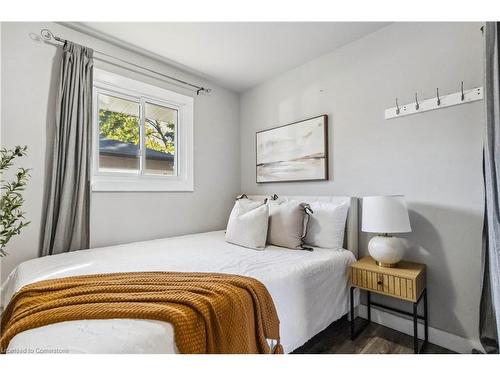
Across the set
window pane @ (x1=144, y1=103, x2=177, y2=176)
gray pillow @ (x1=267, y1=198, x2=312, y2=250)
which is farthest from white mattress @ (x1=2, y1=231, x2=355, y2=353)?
window pane @ (x1=144, y1=103, x2=177, y2=176)

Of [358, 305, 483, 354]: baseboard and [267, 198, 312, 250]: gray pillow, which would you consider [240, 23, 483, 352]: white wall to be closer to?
[358, 305, 483, 354]: baseboard

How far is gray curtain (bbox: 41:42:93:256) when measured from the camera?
76.4 inches

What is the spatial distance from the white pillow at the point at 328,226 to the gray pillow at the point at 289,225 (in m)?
0.08

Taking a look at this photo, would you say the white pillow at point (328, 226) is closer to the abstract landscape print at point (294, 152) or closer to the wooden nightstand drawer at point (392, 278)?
the wooden nightstand drawer at point (392, 278)

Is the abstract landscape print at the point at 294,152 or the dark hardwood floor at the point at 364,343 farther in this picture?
the abstract landscape print at the point at 294,152

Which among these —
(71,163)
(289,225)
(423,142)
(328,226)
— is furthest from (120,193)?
(423,142)

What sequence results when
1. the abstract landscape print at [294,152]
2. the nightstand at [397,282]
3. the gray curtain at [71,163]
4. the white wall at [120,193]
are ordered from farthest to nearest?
the abstract landscape print at [294,152] → the gray curtain at [71,163] → the white wall at [120,193] → the nightstand at [397,282]

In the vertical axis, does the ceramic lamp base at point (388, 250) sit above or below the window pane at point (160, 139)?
below

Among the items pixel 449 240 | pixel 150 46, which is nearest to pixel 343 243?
pixel 449 240

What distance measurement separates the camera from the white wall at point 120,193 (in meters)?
1.84

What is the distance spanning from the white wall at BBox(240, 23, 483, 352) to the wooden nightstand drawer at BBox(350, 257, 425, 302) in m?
0.22

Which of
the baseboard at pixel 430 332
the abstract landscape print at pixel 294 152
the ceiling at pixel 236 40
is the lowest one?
the baseboard at pixel 430 332

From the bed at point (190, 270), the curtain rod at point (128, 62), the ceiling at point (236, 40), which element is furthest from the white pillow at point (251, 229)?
the curtain rod at point (128, 62)

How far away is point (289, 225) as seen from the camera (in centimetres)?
211
